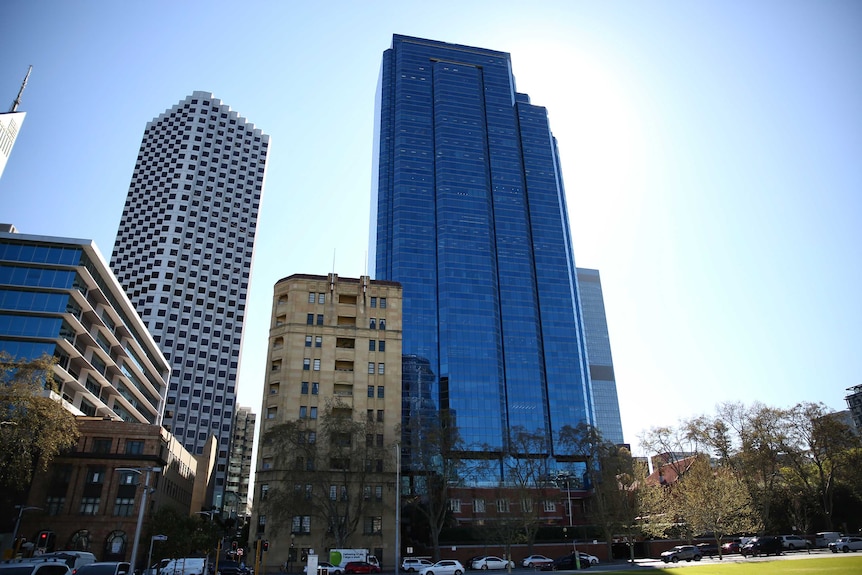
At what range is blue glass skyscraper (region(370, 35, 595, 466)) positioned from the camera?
12950 centimetres

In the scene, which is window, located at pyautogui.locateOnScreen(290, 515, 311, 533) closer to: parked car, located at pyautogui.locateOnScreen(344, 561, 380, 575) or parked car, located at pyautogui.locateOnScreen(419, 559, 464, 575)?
parked car, located at pyautogui.locateOnScreen(344, 561, 380, 575)

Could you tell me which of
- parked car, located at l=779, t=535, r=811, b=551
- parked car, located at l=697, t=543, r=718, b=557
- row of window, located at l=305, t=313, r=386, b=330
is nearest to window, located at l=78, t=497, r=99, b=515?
row of window, located at l=305, t=313, r=386, b=330

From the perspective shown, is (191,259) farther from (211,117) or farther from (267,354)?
(267,354)

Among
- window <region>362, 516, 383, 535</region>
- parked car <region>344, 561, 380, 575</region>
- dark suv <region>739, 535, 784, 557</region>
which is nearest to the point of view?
parked car <region>344, 561, 380, 575</region>

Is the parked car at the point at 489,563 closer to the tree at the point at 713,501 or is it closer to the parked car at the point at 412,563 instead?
the parked car at the point at 412,563

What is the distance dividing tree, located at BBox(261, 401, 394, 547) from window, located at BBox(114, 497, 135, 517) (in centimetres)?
1472

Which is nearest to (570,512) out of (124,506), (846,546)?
(846,546)

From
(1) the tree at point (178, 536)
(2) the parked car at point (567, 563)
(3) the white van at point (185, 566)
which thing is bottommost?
(2) the parked car at point (567, 563)

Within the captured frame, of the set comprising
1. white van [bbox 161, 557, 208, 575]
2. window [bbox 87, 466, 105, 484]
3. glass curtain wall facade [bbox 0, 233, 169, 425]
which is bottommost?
white van [bbox 161, 557, 208, 575]

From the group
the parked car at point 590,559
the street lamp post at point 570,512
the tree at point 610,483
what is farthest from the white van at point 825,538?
the street lamp post at point 570,512

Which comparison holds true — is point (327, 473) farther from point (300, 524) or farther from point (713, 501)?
point (713, 501)

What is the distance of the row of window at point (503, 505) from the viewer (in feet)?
233

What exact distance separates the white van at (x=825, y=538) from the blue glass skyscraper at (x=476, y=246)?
173 ft

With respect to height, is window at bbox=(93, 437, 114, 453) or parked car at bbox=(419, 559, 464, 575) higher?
window at bbox=(93, 437, 114, 453)
